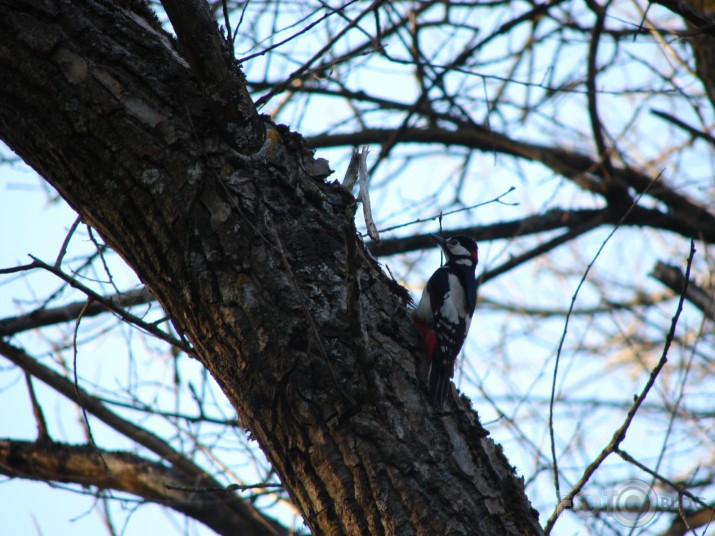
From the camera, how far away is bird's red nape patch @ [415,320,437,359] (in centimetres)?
256

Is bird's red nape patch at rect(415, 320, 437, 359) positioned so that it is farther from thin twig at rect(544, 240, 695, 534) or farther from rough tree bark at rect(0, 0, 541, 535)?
thin twig at rect(544, 240, 695, 534)

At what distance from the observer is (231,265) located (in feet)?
7.15

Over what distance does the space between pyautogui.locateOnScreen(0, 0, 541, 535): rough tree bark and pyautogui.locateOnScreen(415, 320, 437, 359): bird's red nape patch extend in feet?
0.67

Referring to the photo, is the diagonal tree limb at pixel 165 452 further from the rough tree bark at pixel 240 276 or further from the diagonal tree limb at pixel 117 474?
the rough tree bark at pixel 240 276

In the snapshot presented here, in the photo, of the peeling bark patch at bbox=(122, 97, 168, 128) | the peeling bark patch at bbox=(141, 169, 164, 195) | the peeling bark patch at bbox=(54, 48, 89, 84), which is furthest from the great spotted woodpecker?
the peeling bark patch at bbox=(54, 48, 89, 84)

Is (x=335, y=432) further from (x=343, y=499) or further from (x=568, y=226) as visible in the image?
(x=568, y=226)

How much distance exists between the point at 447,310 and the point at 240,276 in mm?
1845

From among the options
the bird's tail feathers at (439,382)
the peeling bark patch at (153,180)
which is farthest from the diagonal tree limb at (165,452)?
the peeling bark patch at (153,180)

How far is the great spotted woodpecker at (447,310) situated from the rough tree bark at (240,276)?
10 centimetres

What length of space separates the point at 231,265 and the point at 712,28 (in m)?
2.28

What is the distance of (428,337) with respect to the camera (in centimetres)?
273

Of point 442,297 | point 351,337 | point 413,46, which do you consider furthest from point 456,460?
point 413,46

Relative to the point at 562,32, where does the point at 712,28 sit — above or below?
below

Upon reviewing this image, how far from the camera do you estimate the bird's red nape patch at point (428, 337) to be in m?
2.56
